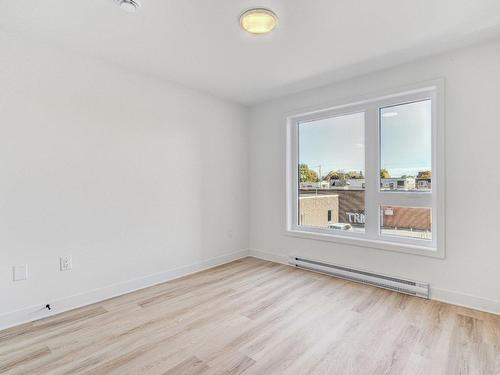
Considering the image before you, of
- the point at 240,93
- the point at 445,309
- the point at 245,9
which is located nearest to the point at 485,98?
the point at 445,309

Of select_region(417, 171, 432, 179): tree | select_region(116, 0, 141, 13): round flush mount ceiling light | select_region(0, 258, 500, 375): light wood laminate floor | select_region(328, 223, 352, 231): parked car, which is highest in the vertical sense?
select_region(116, 0, 141, 13): round flush mount ceiling light

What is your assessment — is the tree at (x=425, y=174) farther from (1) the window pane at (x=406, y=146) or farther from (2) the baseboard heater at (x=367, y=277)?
(2) the baseboard heater at (x=367, y=277)

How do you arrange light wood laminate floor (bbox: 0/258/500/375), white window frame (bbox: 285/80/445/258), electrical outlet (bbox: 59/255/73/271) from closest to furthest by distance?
light wood laminate floor (bbox: 0/258/500/375) → electrical outlet (bbox: 59/255/73/271) → white window frame (bbox: 285/80/445/258)

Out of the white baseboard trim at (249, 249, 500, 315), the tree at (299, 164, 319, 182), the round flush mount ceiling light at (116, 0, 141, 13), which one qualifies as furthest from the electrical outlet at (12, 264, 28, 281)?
the white baseboard trim at (249, 249, 500, 315)

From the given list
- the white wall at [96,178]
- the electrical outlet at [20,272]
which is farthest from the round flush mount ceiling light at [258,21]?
the electrical outlet at [20,272]

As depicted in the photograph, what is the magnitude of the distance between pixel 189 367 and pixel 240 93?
3.22 metres

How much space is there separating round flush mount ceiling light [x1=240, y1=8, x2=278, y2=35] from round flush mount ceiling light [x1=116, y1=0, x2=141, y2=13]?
0.76 metres

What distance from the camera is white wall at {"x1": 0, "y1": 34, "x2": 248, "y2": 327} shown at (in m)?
→ 2.23

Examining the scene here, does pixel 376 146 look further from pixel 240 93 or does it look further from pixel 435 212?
pixel 240 93

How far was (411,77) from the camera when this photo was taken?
2762mm

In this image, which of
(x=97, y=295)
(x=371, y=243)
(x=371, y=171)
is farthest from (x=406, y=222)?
(x=97, y=295)

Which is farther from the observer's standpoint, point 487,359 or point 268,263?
point 268,263

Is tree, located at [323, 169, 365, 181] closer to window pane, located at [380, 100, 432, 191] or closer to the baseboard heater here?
window pane, located at [380, 100, 432, 191]

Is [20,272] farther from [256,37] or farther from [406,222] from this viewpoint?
[406,222]
